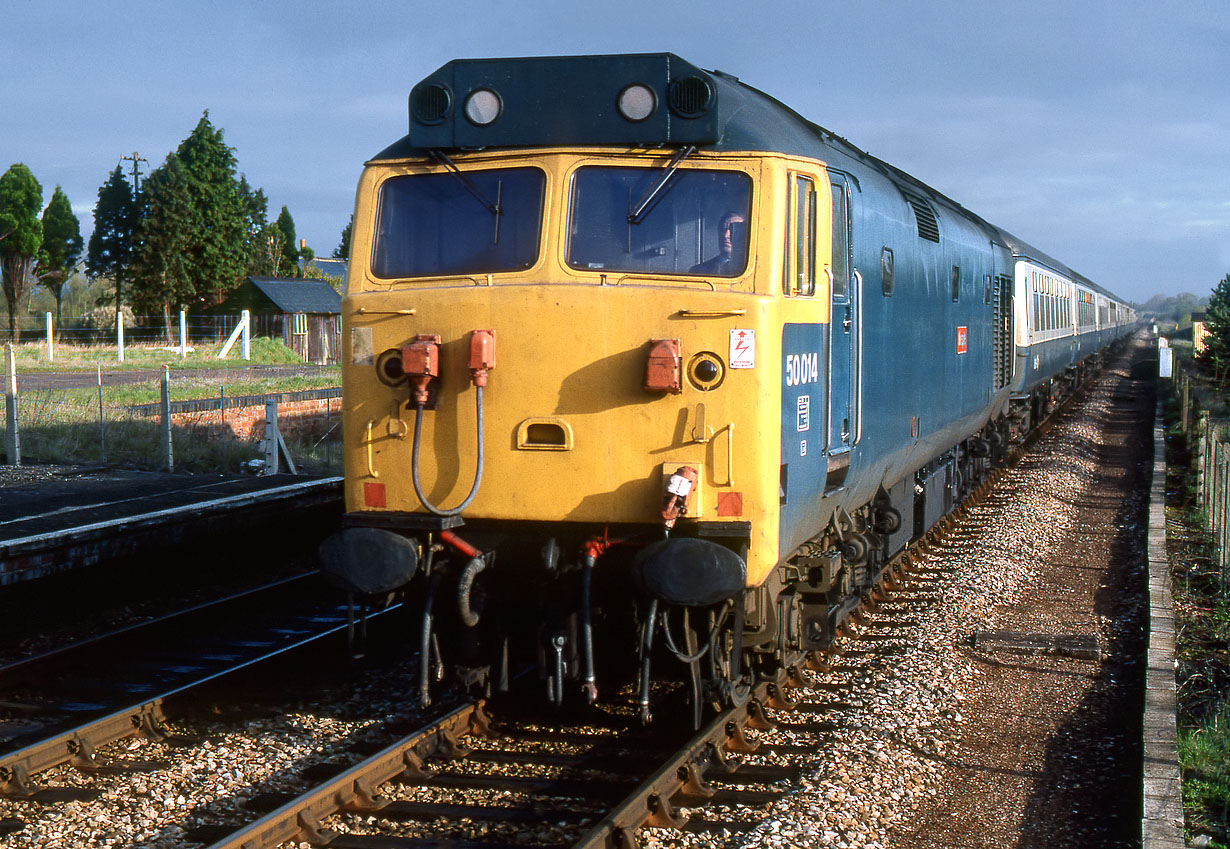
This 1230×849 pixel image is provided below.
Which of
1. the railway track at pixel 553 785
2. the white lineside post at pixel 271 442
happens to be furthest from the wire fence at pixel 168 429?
the railway track at pixel 553 785

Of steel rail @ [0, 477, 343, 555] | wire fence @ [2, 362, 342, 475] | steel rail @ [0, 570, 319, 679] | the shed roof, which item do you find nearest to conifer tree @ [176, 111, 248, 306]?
the shed roof

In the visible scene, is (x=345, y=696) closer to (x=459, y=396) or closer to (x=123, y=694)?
(x=123, y=694)

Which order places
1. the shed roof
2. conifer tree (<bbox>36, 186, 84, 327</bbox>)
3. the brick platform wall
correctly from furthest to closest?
conifer tree (<bbox>36, 186, 84, 327</bbox>) < the shed roof < the brick platform wall

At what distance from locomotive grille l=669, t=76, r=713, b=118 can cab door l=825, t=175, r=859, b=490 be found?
3.58ft

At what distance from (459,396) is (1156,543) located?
9158 millimetres

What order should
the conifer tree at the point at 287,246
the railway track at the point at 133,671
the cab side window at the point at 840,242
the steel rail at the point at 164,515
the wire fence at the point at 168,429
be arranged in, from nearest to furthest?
the railway track at the point at 133,671, the cab side window at the point at 840,242, the steel rail at the point at 164,515, the wire fence at the point at 168,429, the conifer tree at the point at 287,246

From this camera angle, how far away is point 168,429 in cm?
1586

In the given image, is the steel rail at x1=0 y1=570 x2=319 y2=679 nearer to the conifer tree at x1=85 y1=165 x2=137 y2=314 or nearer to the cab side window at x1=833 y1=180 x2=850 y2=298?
the cab side window at x1=833 y1=180 x2=850 y2=298

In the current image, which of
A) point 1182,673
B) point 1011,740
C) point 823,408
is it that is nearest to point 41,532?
point 823,408

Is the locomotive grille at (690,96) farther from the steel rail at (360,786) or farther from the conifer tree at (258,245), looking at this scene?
the conifer tree at (258,245)

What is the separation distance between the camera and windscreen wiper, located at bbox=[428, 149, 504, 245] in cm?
598

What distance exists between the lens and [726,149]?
19.0 ft

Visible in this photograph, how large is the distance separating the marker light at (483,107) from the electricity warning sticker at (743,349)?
161 cm

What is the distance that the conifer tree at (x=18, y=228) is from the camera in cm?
5128
